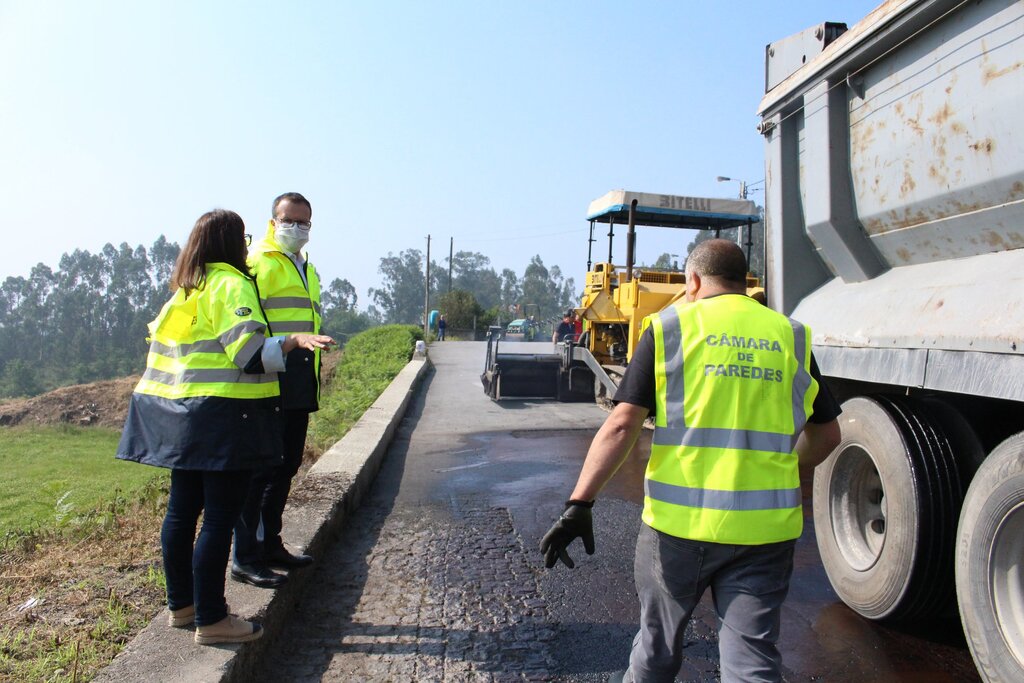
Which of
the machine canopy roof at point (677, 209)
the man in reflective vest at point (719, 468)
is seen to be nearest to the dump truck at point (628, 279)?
the machine canopy roof at point (677, 209)

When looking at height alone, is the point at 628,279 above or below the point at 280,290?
above

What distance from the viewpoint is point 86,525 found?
5.42 metres

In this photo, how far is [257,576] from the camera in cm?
360

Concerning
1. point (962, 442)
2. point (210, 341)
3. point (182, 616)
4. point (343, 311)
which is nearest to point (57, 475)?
point (182, 616)

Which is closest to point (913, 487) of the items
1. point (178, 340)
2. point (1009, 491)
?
point (1009, 491)

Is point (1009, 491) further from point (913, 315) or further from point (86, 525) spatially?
point (86, 525)

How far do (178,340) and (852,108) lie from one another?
10.8 feet

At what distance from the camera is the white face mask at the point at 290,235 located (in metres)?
3.79

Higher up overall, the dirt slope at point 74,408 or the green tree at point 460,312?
the green tree at point 460,312

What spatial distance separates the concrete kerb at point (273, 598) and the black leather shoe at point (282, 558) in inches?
1.8

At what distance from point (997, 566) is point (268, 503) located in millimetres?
3046

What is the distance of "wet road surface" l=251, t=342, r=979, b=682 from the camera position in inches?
129

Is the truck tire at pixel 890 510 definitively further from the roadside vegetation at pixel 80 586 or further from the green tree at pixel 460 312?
the green tree at pixel 460 312

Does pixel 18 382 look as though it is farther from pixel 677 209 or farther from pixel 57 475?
pixel 677 209
